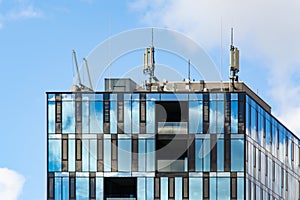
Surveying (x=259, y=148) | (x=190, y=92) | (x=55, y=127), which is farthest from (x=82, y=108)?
(x=259, y=148)

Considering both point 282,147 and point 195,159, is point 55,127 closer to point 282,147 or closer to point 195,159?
point 195,159

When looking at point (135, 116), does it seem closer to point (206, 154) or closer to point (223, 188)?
point (206, 154)

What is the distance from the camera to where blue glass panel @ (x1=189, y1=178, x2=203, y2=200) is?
112 metres

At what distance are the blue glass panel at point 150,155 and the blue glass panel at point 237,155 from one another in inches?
287

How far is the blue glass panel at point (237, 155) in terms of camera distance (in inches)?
4424

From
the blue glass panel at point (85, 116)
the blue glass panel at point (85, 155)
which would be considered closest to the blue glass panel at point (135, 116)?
the blue glass panel at point (85, 116)

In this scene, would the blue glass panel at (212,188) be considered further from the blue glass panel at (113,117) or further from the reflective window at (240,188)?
the blue glass panel at (113,117)

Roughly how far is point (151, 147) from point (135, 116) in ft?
10.8

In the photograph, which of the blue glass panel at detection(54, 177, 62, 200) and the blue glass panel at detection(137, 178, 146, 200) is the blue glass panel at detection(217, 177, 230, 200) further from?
the blue glass panel at detection(54, 177, 62, 200)

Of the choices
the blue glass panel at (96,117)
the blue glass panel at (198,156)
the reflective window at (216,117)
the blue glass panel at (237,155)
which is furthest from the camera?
the blue glass panel at (96,117)

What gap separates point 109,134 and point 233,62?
53.1 feet

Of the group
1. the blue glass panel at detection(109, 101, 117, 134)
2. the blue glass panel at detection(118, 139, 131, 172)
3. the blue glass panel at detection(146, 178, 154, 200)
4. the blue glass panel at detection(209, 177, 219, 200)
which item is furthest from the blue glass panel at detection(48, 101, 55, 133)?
the blue glass panel at detection(209, 177, 219, 200)

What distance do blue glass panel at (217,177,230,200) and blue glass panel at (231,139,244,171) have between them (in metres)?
1.35

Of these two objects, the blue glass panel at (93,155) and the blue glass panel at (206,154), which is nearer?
the blue glass panel at (206,154)
